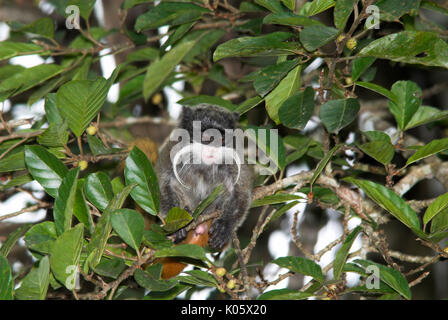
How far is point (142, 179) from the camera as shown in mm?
1924

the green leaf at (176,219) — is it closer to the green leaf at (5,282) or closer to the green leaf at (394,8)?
the green leaf at (5,282)

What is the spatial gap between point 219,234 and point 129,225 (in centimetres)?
103

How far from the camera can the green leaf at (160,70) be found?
2.07 metres

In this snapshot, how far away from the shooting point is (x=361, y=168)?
265 centimetres

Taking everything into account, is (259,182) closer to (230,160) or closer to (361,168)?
(230,160)

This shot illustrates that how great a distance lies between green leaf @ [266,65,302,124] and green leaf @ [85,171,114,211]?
76 cm

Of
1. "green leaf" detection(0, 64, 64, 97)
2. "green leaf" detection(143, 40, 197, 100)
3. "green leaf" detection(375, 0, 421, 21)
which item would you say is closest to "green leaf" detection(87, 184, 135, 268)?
"green leaf" detection(143, 40, 197, 100)

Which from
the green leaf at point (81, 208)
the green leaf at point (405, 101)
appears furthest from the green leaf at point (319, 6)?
the green leaf at point (81, 208)

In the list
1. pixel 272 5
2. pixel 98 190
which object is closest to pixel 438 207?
pixel 272 5

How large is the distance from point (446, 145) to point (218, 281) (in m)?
1.04

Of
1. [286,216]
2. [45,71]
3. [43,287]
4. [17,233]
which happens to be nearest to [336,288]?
[43,287]

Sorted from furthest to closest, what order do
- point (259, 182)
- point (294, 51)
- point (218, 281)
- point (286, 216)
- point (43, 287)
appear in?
point (286, 216), point (259, 182), point (294, 51), point (218, 281), point (43, 287)

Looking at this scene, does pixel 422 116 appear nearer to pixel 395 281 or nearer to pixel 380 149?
pixel 380 149
